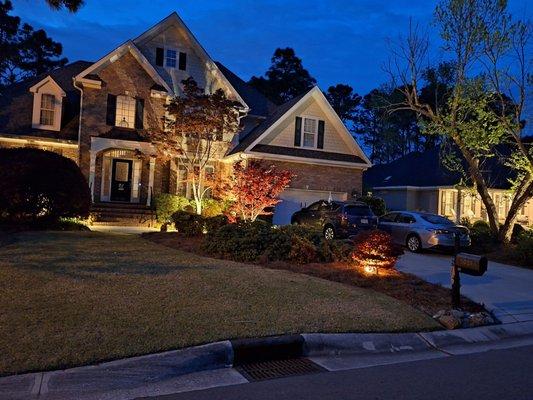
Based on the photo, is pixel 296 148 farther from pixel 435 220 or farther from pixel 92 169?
pixel 92 169

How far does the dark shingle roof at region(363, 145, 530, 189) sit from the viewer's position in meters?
30.2

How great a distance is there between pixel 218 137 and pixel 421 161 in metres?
18.5

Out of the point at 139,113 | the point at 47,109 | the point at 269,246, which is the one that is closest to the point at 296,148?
the point at 139,113

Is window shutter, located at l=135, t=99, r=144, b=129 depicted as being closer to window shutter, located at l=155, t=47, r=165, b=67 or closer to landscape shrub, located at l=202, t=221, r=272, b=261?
window shutter, located at l=155, t=47, r=165, b=67

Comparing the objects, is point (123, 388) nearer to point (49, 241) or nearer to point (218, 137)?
point (49, 241)

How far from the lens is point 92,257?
10773mm

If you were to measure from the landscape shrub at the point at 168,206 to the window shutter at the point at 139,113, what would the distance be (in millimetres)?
3644

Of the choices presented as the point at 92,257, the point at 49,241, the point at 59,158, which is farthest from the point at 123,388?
the point at 59,158

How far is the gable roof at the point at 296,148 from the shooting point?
23.4m

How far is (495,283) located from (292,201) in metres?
Result: 12.8

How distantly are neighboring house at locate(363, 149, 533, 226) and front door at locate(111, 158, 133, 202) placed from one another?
45.0ft

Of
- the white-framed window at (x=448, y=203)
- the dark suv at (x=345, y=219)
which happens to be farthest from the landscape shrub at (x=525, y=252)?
the white-framed window at (x=448, y=203)

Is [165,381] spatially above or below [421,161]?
below

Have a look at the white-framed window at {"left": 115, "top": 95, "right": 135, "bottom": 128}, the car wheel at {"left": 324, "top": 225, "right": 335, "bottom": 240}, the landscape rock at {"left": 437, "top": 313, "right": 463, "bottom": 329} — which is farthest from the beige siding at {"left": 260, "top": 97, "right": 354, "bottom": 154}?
the landscape rock at {"left": 437, "top": 313, "right": 463, "bottom": 329}
